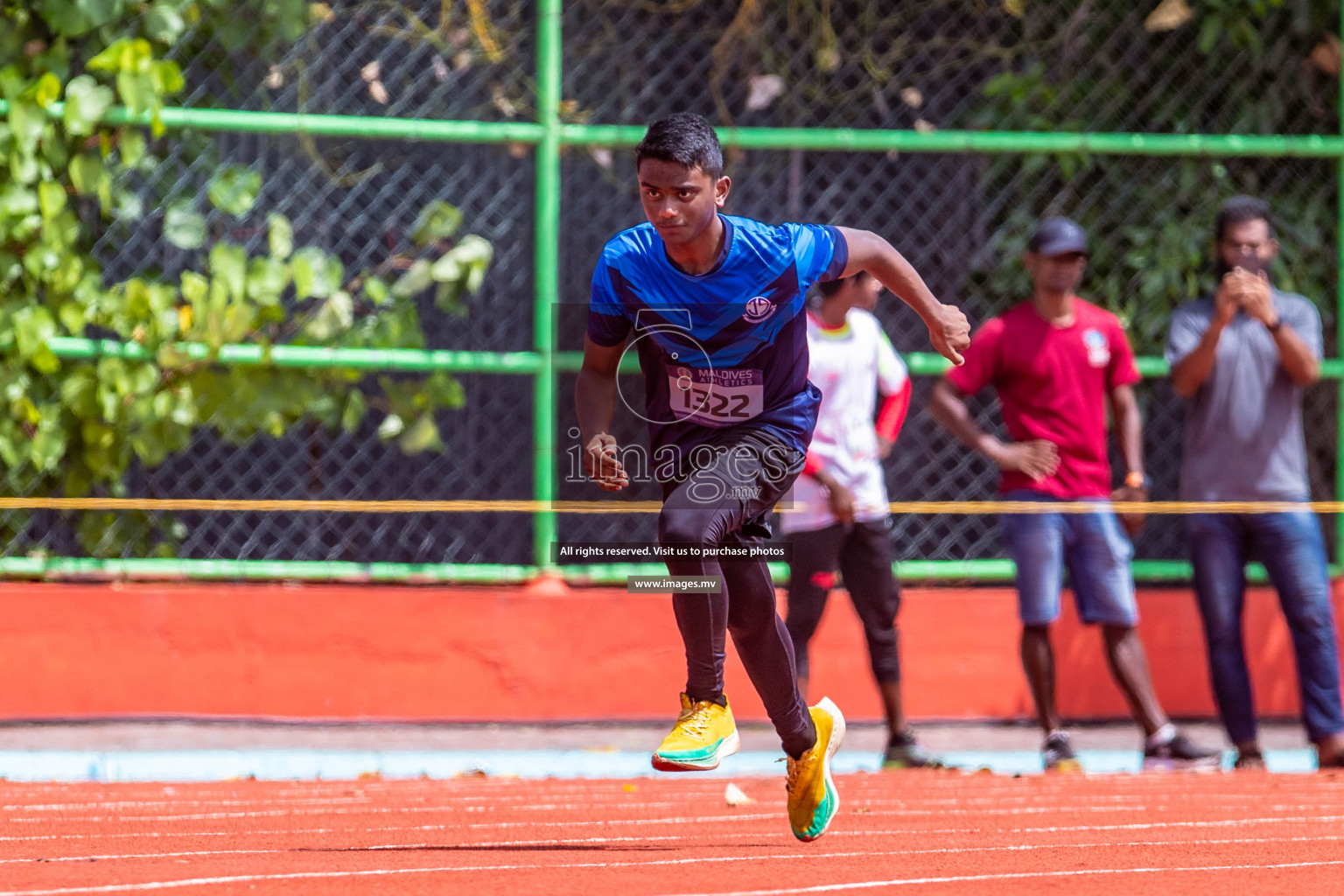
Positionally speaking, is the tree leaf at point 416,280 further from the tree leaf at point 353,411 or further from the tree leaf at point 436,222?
the tree leaf at point 353,411

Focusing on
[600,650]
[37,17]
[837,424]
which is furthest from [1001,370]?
[37,17]

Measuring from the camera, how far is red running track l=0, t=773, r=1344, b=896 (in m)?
4.04

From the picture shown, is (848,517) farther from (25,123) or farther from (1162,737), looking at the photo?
(25,123)

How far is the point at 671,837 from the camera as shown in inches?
197

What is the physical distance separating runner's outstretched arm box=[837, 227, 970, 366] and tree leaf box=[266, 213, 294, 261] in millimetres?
3905

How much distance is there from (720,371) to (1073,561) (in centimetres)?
309

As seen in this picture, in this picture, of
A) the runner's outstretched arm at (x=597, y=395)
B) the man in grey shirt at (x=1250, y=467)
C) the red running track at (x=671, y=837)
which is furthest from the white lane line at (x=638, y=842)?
the man in grey shirt at (x=1250, y=467)

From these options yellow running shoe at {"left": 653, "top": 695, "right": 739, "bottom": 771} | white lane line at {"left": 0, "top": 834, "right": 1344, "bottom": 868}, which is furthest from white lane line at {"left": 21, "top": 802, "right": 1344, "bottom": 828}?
yellow running shoe at {"left": 653, "top": 695, "right": 739, "bottom": 771}

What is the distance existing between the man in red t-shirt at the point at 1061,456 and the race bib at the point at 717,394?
8.73ft

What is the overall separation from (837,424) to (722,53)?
2.29 meters

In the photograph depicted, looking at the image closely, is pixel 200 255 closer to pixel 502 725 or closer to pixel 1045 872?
pixel 502 725

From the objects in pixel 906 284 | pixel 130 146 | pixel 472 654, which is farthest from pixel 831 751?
pixel 130 146

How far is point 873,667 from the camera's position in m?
6.94

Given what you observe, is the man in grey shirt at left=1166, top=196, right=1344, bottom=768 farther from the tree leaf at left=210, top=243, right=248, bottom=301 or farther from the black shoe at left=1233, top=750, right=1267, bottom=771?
the tree leaf at left=210, top=243, right=248, bottom=301
